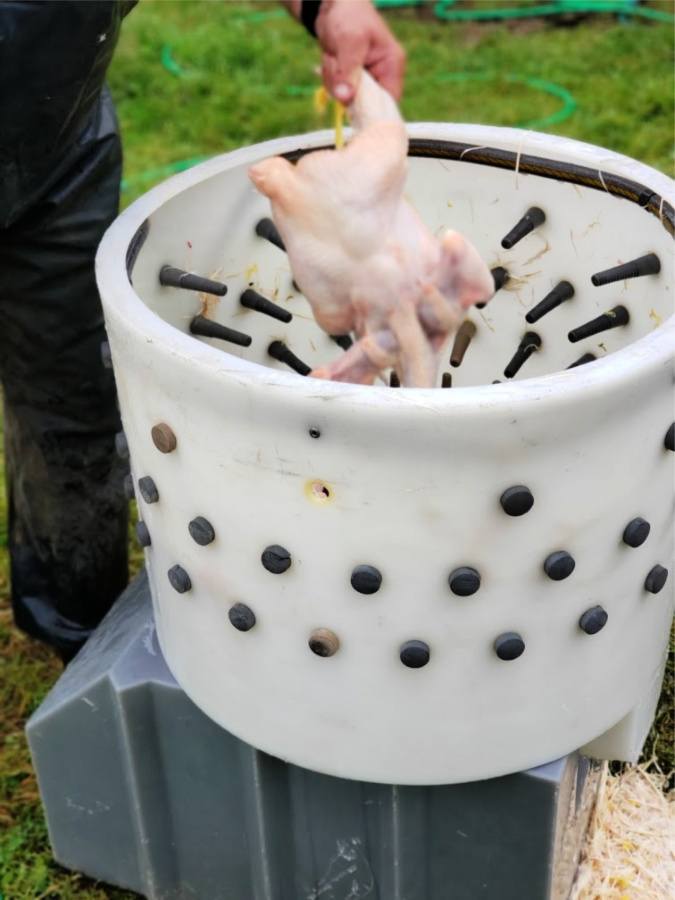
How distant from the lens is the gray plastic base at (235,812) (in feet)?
5.08

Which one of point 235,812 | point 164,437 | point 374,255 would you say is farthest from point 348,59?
point 235,812

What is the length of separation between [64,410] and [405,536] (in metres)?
0.97

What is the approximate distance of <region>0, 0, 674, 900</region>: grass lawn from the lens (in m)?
4.30

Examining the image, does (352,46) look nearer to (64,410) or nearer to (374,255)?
(374,255)

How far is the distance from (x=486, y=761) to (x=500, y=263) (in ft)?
2.61

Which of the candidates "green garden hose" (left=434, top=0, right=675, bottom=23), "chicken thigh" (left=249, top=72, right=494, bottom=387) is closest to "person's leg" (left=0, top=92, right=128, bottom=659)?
"chicken thigh" (left=249, top=72, right=494, bottom=387)

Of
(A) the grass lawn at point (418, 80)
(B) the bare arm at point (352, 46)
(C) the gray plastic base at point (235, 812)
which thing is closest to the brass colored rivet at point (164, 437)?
(C) the gray plastic base at point (235, 812)

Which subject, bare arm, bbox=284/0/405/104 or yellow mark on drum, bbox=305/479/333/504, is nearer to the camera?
yellow mark on drum, bbox=305/479/333/504

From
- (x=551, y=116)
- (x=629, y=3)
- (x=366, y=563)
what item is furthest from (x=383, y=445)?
(x=629, y=3)

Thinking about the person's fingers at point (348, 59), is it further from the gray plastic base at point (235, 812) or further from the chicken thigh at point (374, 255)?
the gray plastic base at point (235, 812)

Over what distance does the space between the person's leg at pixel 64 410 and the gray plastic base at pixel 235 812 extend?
305 mm

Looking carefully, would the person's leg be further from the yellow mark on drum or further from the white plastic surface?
the yellow mark on drum

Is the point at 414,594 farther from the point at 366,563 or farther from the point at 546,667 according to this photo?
the point at 546,667

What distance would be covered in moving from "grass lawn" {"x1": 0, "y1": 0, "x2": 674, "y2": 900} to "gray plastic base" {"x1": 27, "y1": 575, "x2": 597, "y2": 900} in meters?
2.48
